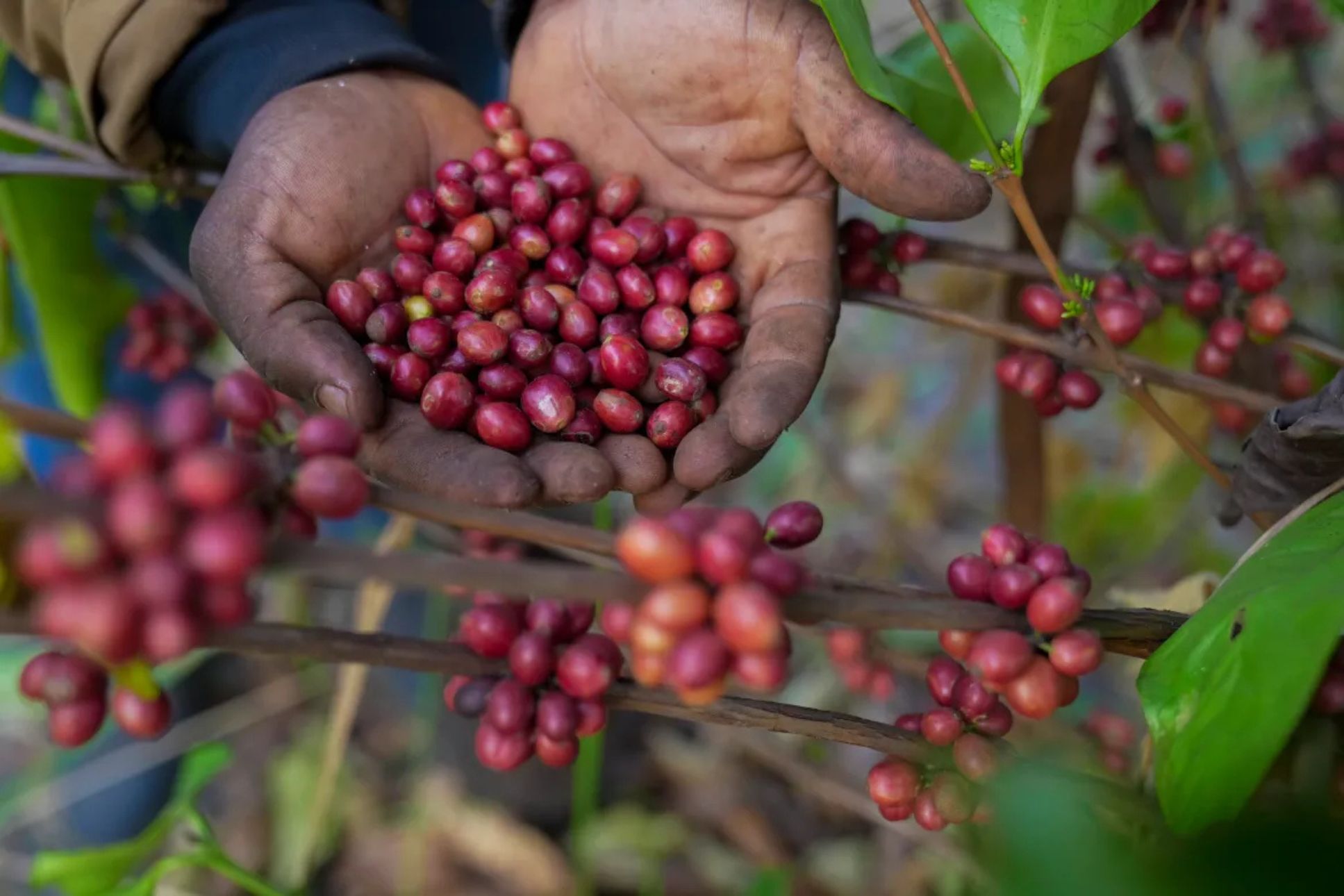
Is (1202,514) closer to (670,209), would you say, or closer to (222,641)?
(670,209)

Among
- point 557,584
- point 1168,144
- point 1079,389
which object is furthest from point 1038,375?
point 1168,144

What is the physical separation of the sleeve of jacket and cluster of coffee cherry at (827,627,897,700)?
3.99 feet

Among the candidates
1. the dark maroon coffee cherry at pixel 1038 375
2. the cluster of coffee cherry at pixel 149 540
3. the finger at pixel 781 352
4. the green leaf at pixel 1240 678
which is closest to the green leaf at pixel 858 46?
the finger at pixel 781 352

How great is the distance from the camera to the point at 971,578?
0.74 m

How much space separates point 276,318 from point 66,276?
0.79 meters

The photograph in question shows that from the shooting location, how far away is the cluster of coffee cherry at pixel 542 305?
3.60ft

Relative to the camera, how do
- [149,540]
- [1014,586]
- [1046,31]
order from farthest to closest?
1. [1046,31]
2. [1014,586]
3. [149,540]

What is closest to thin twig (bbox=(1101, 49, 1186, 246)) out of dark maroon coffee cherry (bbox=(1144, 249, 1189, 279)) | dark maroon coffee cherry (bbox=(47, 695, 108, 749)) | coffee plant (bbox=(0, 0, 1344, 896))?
coffee plant (bbox=(0, 0, 1344, 896))

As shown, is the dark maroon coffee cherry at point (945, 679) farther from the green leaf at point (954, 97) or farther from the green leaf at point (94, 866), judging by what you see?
the green leaf at point (94, 866)

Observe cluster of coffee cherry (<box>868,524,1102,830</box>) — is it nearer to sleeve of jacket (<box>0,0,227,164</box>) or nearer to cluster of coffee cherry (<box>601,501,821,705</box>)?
cluster of coffee cherry (<box>601,501,821,705</box>)

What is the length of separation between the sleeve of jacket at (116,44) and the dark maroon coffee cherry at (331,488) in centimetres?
90

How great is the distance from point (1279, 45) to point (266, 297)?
1.74 m

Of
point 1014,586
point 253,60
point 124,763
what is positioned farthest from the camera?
point 124,763

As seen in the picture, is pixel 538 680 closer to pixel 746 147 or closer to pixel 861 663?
pixel 746 147
